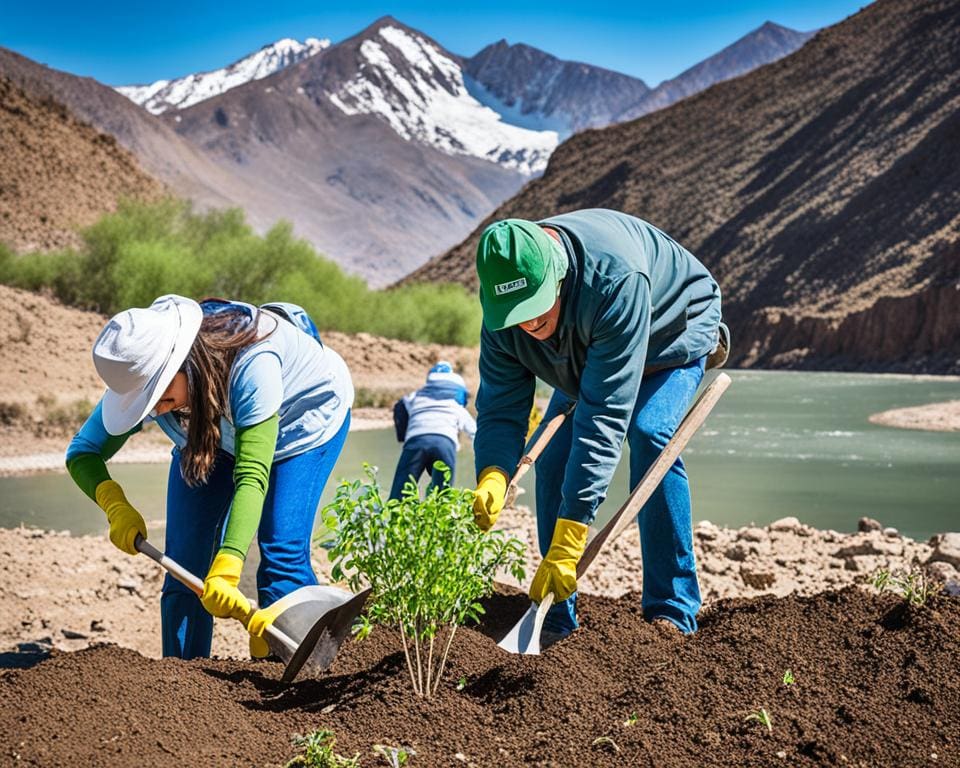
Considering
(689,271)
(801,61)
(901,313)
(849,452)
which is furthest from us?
(801,61)

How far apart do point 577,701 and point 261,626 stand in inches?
37.5

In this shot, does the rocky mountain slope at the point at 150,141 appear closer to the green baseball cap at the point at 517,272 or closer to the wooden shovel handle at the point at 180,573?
the wooden shovel handle at the point at 180,573

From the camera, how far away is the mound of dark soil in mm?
2742

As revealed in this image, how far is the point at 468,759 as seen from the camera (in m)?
2.76

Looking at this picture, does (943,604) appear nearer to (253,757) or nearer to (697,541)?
(253,757)

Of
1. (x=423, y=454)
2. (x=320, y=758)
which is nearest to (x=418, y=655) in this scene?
(x=320, y=758)

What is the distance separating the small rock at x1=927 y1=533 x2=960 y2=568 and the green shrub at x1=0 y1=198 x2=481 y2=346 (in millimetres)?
23832

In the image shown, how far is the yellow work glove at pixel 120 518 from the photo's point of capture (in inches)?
136

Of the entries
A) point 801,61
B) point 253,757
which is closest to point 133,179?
point 801,61

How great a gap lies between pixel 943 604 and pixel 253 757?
7.38ft

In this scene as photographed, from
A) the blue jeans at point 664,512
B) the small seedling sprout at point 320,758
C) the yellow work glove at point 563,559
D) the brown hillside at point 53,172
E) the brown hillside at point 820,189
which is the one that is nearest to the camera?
the small seedling sprout at point 320,758

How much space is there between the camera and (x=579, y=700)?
304 centimetres

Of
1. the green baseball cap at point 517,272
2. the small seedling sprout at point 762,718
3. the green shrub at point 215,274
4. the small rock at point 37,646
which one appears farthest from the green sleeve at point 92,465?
the green shrub at point 215,274

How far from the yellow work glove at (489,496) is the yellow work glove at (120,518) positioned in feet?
3.43
